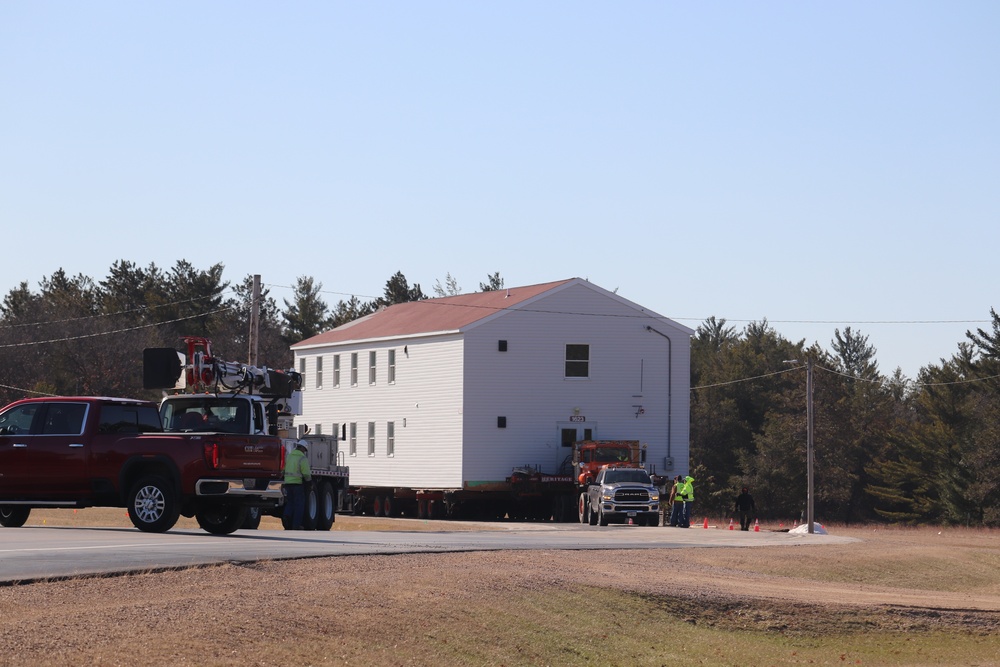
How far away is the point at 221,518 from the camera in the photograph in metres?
23.8

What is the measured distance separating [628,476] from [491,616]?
26.9 meters

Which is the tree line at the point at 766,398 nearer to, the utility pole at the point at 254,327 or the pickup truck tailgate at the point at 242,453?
the utility pole at the point at 254,327

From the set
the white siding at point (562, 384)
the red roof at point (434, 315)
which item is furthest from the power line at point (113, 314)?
the white siding at point (562, 384)

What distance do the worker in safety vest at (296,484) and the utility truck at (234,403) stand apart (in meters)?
0.47

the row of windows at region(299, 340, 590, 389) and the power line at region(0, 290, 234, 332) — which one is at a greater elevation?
the power line at region(0, 290, 234, 332)

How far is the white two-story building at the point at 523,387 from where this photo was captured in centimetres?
4988

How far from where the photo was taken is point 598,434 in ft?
169

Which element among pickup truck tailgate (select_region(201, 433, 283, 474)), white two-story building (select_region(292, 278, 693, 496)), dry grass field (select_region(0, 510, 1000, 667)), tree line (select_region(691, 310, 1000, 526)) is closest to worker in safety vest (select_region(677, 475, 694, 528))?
white two-story building (select_region(292, 278, 693, 496))

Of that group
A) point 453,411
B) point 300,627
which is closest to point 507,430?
point 453,411

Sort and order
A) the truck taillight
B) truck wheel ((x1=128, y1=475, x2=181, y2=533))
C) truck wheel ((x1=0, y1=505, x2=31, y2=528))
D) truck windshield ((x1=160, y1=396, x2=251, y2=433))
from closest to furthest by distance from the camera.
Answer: the truck taillight < truck wheel ((x1=128, y1=475, x2=181, y2=533)) < truck windshield ((x1=160, y1=396, x2=251, y2=433)) < truck wheel ((x1=0, y1=505, x2=31, y2=528))

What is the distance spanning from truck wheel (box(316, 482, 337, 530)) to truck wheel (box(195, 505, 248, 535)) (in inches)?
193

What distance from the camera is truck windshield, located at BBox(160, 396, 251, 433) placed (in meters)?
23.1

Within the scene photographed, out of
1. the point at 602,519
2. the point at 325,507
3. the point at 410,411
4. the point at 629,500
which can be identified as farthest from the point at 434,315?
the point at 325,507

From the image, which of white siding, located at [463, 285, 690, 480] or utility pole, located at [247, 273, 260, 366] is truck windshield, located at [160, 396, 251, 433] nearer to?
utility pole, located at [247, 273, 260, 366]
